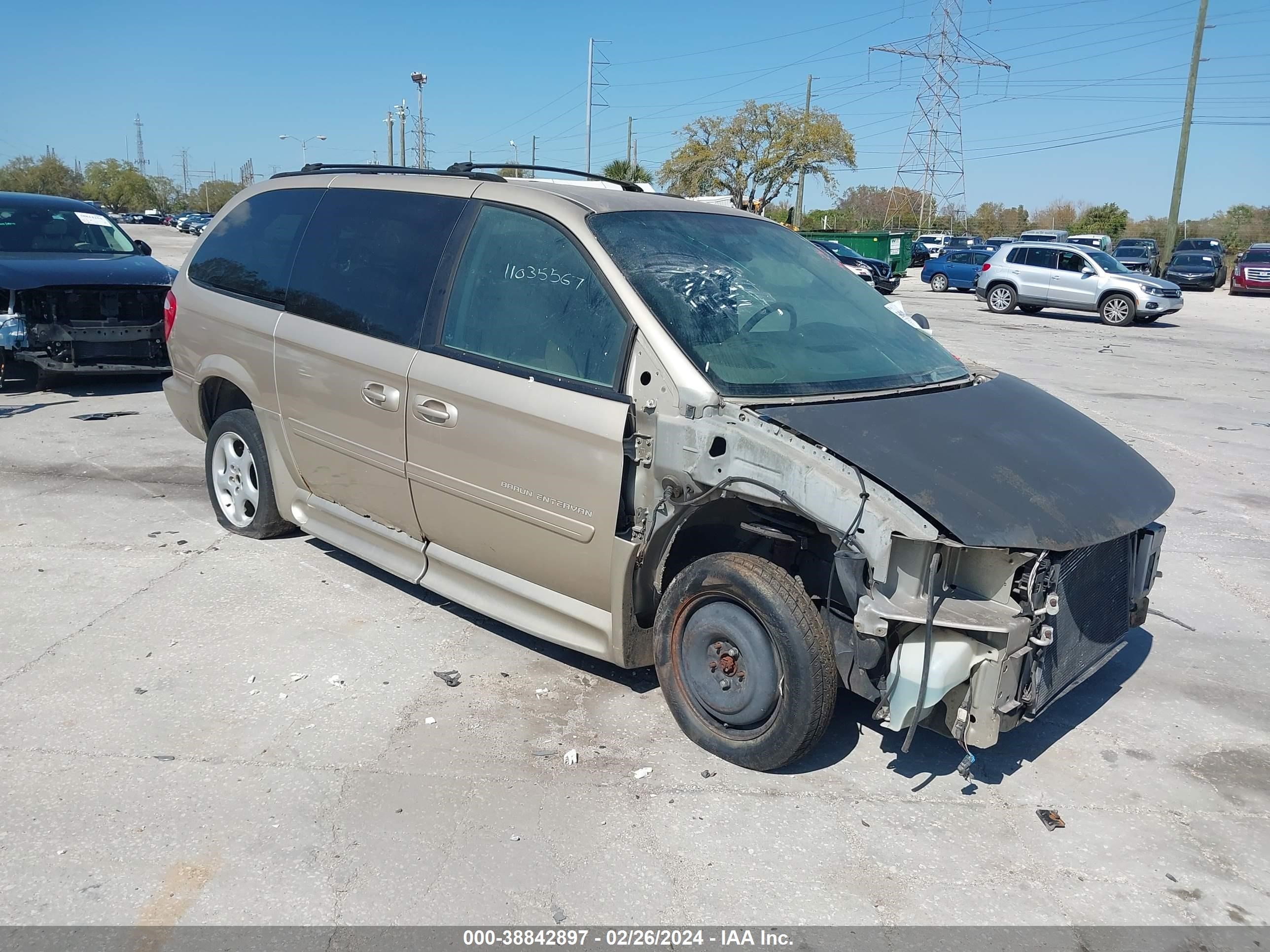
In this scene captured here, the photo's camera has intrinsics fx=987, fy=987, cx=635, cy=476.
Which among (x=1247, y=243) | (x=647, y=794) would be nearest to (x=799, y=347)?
(x=647, y=794)

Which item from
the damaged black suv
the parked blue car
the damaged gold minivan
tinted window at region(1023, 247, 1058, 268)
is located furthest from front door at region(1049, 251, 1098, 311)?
the damaged gold minivan

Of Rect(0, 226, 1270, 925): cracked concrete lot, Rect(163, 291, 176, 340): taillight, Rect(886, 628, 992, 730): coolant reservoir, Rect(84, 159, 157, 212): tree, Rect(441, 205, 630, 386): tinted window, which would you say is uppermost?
Rect(84, 159, 157, 212): tree

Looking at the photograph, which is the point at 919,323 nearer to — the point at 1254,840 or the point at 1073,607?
the point at 1073,607

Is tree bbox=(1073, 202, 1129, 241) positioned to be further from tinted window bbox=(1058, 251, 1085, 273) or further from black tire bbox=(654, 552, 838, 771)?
black tire bbox=(654, 552, 838, 771)

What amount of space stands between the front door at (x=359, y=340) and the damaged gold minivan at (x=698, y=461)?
0.05 feet

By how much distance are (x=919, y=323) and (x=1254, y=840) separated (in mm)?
2818

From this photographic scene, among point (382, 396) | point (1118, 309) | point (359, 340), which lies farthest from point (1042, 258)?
point (382, 396)

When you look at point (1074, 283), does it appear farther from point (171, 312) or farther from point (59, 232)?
point (171, 312)

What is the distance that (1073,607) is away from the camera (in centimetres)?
344

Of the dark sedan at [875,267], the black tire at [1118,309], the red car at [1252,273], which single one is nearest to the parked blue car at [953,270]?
the dark sedan at [875,267]

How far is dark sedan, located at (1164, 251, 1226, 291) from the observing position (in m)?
34.2

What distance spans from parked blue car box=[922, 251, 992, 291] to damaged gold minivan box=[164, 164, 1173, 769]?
29.1 metres

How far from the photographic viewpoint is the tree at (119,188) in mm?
112625

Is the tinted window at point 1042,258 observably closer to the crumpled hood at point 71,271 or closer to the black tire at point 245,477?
the crumpled hood at point 71,271
